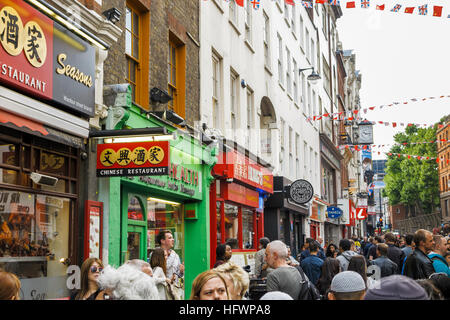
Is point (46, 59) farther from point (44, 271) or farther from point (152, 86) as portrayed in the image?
point (152, 86)

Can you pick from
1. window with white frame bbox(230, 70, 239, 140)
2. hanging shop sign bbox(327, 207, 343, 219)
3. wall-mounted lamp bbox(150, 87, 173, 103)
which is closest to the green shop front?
wall-mounted lamp bbox(150, 87, 173, 103)

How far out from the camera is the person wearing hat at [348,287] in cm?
439

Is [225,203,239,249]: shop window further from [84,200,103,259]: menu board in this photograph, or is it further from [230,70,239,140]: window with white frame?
[84,200,103,259]: menu board

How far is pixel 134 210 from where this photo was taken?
10758mm

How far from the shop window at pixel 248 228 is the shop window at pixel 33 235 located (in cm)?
988

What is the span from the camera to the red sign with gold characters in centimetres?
884

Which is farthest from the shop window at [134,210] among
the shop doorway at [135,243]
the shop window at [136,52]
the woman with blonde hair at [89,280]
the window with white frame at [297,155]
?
the window with white frame at [297,155]

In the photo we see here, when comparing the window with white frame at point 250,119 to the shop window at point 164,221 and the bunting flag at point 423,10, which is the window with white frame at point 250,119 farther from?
the bunting flag at point 423,10

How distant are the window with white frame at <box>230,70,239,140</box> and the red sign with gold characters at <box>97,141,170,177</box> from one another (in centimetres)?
818

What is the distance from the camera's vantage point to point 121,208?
10.2m

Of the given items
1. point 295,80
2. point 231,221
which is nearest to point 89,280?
point 231,221
